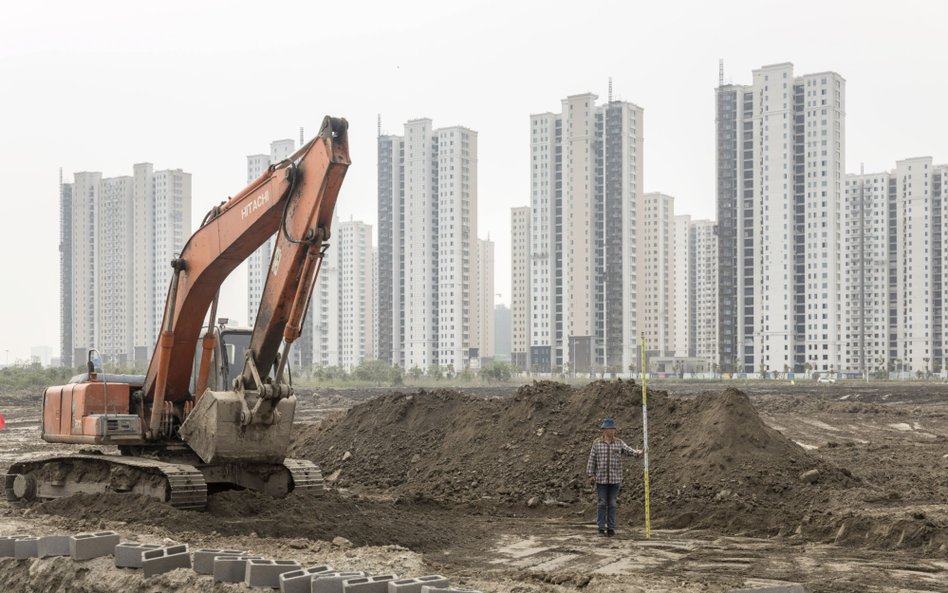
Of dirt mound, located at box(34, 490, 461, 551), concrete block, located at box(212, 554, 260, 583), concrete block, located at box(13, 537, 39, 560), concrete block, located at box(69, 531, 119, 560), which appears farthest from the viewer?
dirt mound, located at box(34, 490, 461, 551)

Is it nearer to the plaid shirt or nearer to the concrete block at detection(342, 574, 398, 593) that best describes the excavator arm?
the plaid shirt

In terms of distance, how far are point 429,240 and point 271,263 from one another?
9231 cm

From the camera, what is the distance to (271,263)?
465 inches

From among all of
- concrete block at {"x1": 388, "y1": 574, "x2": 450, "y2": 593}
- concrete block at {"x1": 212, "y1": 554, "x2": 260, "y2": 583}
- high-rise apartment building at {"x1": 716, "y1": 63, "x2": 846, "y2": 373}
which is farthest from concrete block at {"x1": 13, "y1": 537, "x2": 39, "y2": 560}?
high-rise apartment building at {"x1": 716, "y1": 63, "x2": 846, "y2": 373}

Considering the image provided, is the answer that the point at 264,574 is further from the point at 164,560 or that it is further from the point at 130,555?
the point at 130,555

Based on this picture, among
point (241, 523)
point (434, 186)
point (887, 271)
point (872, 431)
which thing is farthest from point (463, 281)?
point (241, 523)

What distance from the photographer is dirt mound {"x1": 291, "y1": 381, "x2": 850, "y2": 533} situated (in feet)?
48.9

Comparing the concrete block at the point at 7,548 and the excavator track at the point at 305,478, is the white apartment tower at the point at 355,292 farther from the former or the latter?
the concrete block at the point at 7,548

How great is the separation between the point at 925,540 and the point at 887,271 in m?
108

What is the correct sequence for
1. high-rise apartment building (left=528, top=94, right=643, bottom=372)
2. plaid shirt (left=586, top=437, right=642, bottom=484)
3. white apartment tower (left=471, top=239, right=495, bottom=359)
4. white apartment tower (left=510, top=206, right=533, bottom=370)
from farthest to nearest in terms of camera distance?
white apartment tower (left=471, top=239, right=495, bottom=359) → white apartment tower (left=510, top=206, right=533, bottom=370) → high-rise apartment building (left=528, top=94, right=643, bottom=372) → plaid shirt (left=586, top=437, right=642, bottom=484)

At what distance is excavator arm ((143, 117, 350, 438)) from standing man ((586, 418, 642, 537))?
4265 millimetres

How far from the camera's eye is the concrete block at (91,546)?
9.09 m

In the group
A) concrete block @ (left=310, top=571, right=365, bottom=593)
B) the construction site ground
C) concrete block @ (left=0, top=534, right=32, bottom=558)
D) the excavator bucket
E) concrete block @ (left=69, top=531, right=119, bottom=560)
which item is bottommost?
the construction site ground

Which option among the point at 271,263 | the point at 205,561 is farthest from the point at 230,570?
the point at 271,263
